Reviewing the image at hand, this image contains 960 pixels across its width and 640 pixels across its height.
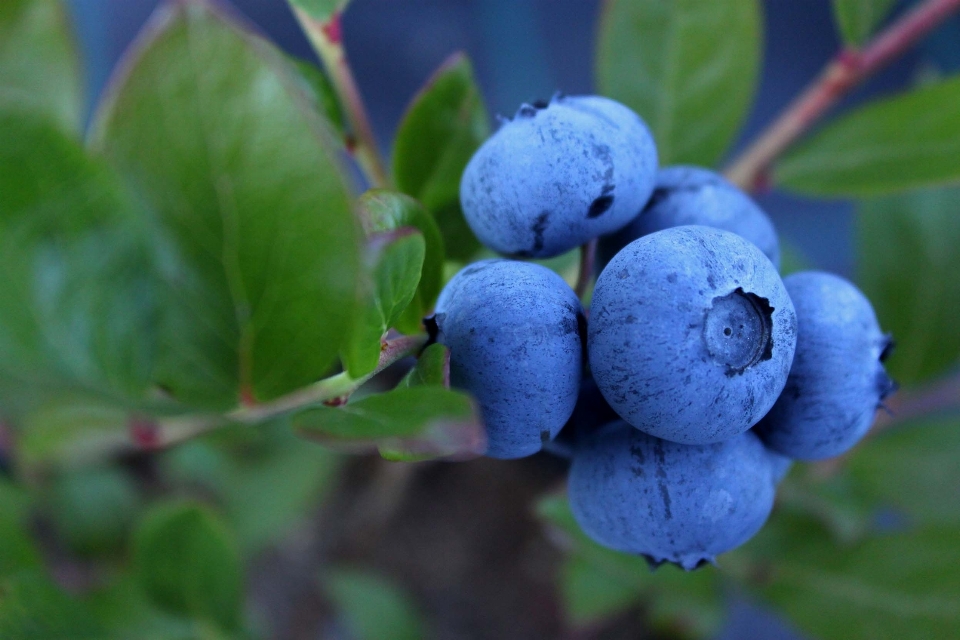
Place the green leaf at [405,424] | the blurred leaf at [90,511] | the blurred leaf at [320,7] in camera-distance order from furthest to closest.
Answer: the blurred leaf at [90,511], the blurred leaf at [320,7], the green leaf at [405,424]

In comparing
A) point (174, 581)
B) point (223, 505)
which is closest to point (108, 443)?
point (174, 581)

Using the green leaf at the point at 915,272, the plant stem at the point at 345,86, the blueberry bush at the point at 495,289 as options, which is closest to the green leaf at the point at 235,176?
the blueberry bush at the point at 495,289

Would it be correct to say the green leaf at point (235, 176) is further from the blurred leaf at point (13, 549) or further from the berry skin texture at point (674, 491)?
the blurred leaf at point (13, 549)

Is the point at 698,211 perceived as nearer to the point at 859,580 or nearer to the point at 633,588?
the point at 859,580

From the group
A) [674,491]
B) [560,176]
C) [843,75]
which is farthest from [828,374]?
[843,75]

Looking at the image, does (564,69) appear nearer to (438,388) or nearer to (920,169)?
(920,169)

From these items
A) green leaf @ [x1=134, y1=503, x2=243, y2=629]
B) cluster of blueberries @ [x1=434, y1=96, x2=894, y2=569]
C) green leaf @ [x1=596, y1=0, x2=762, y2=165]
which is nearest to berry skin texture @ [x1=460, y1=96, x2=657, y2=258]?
cluster of blueberries @ [x1=434, y1=96, x2=894, y2=569]

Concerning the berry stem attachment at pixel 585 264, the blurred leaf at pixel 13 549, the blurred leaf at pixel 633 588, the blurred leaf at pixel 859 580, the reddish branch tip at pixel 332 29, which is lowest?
the blurred leaf at pixel 633 588
